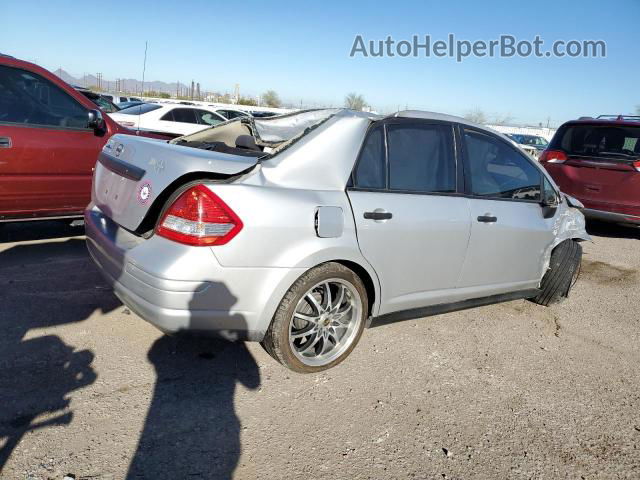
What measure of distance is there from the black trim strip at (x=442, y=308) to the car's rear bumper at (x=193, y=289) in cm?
90

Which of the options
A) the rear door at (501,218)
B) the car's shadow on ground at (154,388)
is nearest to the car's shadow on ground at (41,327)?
the car's shadow on ground at (154,388)

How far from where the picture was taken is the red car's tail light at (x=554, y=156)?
7586 millimetres

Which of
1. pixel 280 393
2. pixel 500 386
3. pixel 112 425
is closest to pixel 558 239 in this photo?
pixel 500 386

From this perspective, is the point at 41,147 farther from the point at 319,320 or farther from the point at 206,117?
the point at 206,117

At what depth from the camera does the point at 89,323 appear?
11.5ft

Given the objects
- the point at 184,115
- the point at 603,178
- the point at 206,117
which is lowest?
the point at 603,178

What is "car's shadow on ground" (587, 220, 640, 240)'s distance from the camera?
843cm

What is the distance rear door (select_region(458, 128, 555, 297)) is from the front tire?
3.29 ft

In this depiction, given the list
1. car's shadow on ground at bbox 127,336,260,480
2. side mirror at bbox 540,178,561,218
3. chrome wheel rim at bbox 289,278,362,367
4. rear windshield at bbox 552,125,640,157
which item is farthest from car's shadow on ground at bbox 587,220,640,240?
car's shadow on ground at bbox 127,336,260,480

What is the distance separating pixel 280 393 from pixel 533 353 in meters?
2.02

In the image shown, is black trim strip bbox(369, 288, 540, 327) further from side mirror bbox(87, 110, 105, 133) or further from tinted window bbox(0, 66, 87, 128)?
tinted window bbox(0, 66, 87, 128)

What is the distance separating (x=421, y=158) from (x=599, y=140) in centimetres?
541

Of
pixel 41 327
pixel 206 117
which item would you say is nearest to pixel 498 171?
pixel 41 327

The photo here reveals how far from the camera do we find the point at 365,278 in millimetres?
3176
